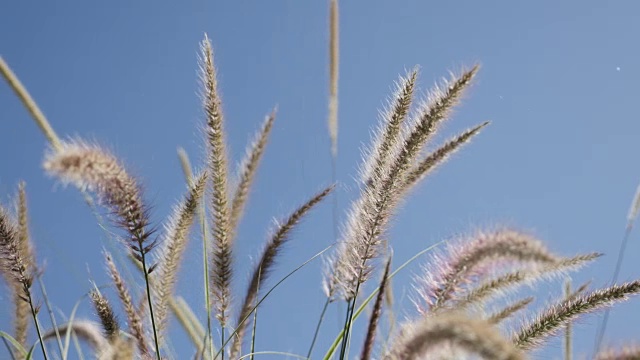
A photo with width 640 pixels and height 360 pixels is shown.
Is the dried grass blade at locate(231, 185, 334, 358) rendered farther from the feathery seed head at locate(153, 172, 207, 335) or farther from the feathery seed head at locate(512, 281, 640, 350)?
the feathery seed head at locate(512, 281, 640, 350)

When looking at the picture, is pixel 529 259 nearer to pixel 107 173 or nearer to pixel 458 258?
pixel 458 258

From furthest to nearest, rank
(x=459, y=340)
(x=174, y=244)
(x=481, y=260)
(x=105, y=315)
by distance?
1. (x=174, y=244)
2. (x=105, y=315)
3. (x=481, y=260)
4. (x=459, y=340)

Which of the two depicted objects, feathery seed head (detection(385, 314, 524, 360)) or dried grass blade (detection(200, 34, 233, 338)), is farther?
dried grass blade (detection(200, 34, 233, 338))

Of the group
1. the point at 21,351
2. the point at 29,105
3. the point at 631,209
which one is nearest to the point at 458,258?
the point at 21,351

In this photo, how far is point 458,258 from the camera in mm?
1619

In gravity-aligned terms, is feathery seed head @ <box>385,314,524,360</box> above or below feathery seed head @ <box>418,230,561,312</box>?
below

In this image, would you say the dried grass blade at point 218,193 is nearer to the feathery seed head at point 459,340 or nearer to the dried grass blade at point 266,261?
the dried grass blade at point 266,261

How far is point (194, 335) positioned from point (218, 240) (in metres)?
0.43

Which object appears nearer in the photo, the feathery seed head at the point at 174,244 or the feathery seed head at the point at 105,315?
the feathery seed head at the point at 105,315

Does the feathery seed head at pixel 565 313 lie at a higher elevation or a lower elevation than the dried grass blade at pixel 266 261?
lower

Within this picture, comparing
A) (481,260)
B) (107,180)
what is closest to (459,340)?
(481,260)

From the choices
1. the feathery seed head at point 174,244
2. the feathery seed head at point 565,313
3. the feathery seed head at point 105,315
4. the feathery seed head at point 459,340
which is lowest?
the feathery seed head at point 459,340

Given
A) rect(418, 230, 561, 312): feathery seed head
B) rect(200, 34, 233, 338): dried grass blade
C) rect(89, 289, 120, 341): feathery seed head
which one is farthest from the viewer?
rect(200, 34, 233, 338): dried grass blade

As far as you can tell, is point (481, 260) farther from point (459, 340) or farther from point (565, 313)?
point (459, 340)
